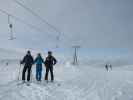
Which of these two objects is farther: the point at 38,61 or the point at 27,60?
the point at 38,61

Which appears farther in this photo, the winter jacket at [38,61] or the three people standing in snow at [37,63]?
the winter jacket at [38,61]

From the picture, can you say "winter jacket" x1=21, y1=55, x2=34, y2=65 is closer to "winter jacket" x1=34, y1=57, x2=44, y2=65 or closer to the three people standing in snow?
the three people standing in snow

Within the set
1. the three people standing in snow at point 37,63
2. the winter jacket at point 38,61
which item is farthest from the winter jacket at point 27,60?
the winter jacket at point 38,61

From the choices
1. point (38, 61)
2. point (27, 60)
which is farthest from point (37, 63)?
point (27, 60)

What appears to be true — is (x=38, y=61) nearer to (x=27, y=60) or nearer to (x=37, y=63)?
(x=37, y=63)

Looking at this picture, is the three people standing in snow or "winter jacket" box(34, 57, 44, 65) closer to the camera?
the three people standing in snow

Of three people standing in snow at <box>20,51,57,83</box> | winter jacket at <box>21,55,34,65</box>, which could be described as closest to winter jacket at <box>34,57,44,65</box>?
three people standing in snow at <box>20,51,57,83</box>

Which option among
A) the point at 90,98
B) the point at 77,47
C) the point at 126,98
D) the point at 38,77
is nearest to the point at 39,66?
the point at 38,77

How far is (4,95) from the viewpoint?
830cm

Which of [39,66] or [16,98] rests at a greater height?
[39,66]

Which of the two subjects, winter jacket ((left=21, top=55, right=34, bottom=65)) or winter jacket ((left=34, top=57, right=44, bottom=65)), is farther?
winter jacket ((left=34, top=57, right=44, bottom=65))

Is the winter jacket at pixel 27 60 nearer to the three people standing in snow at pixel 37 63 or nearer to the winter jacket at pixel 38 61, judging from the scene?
the three people standing in snow at pixel 37 63

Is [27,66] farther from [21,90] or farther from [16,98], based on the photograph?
[16,98]

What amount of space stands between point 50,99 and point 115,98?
128 inches
